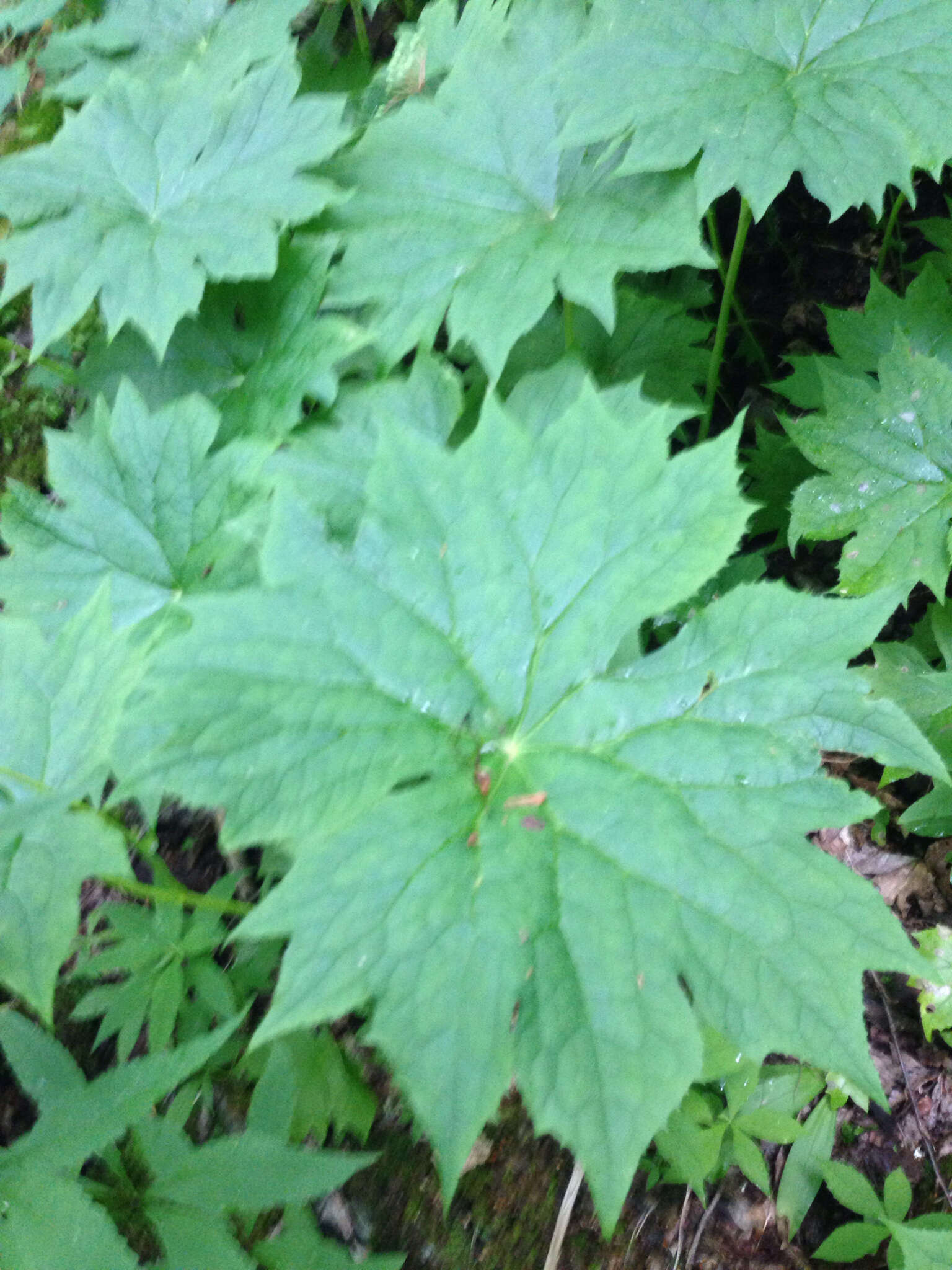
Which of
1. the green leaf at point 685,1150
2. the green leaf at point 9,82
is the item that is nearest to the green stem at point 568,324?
the green leaf at point 9,82

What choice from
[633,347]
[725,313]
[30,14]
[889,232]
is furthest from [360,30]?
[889,232]

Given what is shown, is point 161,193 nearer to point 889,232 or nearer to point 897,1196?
point 889,232

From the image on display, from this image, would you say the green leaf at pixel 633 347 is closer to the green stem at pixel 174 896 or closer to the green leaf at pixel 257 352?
the green leaf at pixel 257 352

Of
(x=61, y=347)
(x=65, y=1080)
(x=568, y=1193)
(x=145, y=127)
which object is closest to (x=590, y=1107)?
(x=568, y=1193)

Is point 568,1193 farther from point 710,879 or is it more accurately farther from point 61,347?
point 61,347

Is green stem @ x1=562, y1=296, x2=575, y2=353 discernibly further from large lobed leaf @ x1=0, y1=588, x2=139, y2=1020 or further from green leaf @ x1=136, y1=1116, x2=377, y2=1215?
green leaf @ x1=136, y1=1116, x2=377, y2=1215

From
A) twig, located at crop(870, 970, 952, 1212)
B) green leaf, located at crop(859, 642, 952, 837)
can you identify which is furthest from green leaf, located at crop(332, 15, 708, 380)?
twig, located at crop(870, 970, 952, 1212)
